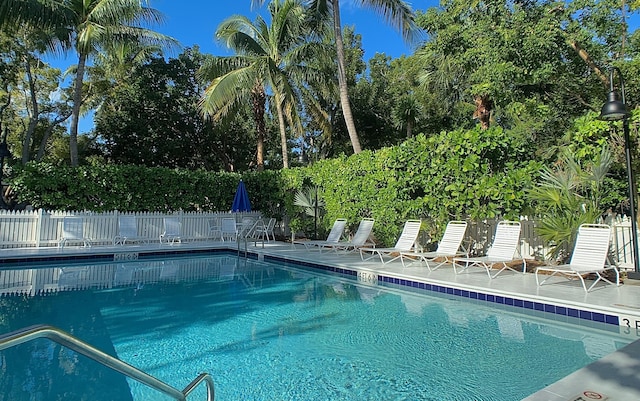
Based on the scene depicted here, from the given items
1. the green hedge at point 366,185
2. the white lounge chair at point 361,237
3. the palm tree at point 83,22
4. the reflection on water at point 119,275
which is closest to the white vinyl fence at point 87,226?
the green hedge at point 366,185

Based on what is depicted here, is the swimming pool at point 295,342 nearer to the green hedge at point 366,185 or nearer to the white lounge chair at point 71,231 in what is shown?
the green hedge at point 366,185

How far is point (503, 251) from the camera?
8.11 m

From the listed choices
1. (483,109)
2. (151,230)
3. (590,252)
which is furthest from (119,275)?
(483,109)

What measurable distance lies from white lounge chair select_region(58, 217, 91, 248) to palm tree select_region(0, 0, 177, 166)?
2.65m

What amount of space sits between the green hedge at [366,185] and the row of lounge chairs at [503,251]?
1.84 feet

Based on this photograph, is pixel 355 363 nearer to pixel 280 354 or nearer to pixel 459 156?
pixel 280 354

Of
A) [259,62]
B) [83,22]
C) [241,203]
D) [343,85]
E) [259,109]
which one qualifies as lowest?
[241,203]

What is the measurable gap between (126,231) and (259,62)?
8.44m

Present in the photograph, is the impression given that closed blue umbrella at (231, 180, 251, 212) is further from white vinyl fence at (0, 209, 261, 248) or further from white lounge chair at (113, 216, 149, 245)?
white lounge chair at (113, 216, 149, 245)

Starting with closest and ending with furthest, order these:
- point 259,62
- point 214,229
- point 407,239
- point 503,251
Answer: point 503,251
point 407,239
point 214,229
point 259,62

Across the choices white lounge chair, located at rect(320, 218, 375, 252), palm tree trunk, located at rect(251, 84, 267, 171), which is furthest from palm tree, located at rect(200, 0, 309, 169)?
white lounge chair, located at rect(320, 218, 375, 252)

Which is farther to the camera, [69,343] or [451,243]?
[451,243]

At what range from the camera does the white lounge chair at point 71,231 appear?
12.9 meters

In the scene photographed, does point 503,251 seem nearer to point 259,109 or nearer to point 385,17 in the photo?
point 385,17
